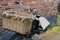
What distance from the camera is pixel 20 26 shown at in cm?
469

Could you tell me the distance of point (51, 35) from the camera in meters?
7.70

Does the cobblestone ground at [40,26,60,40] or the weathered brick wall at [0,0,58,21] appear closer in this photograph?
the weathered brick wall at [0,0,58,21]

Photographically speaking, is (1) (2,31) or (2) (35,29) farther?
(1) (2,31)

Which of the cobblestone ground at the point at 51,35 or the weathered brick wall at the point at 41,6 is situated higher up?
the weathered brick wall at the point at 41,6

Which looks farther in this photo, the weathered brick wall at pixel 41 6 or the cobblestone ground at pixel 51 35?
the cobblestone ground at pixel 51 35

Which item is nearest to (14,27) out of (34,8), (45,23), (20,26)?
(20,26)

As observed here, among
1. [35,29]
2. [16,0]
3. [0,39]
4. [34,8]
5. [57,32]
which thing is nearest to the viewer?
[35,29]

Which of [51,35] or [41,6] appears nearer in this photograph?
[51,35]

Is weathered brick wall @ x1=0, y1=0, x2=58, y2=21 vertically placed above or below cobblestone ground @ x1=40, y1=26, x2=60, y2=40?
above

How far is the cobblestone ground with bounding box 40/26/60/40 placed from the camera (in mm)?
7339

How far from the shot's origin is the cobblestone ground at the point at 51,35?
7.34 meters

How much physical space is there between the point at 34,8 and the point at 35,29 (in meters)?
2.43

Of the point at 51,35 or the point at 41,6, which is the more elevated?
the point at 41,6

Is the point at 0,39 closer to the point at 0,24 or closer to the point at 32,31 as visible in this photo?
the point at 0,24
